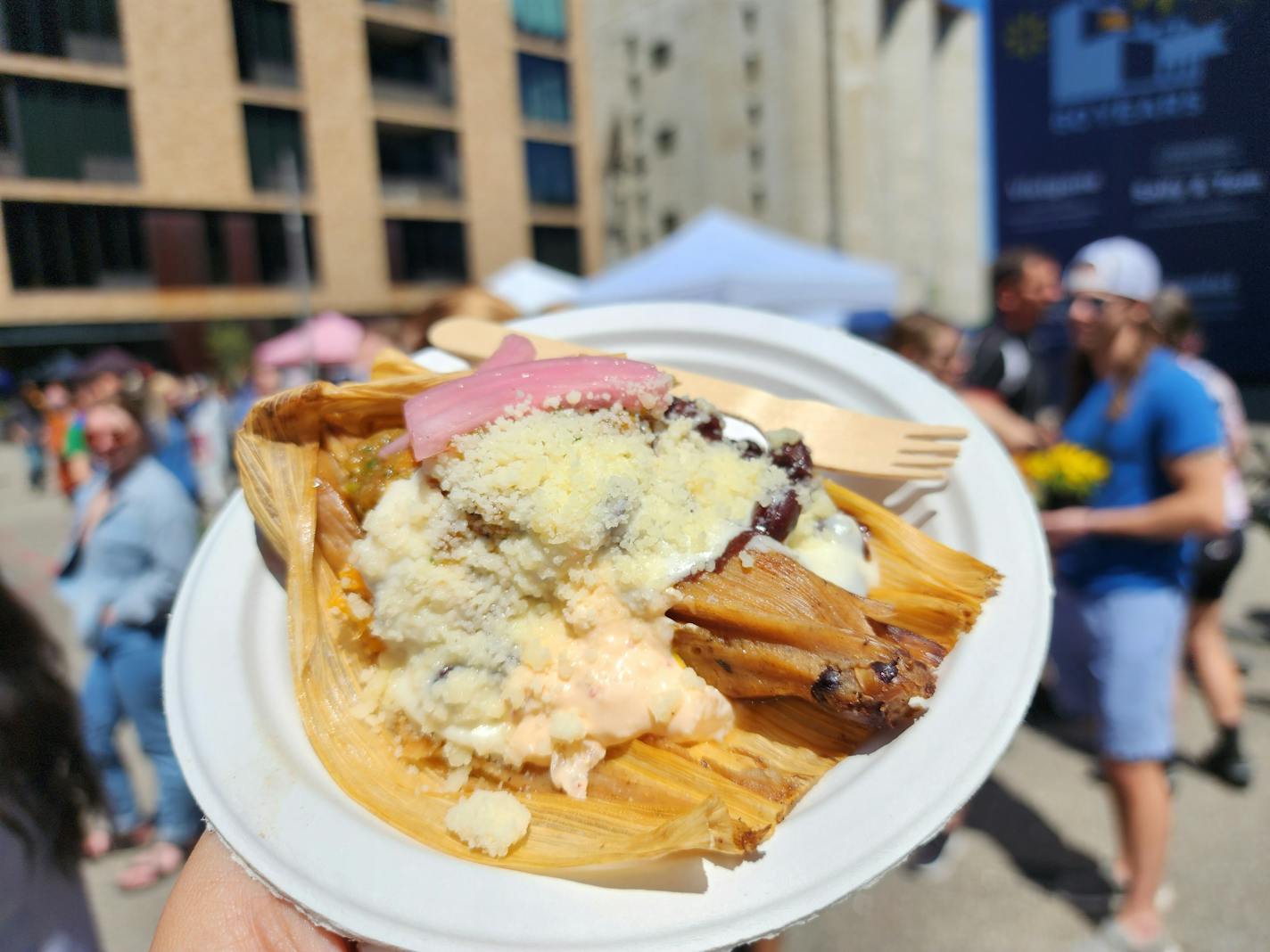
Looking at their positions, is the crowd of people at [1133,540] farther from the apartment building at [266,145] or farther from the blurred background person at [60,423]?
the blurred background person at [60,423]

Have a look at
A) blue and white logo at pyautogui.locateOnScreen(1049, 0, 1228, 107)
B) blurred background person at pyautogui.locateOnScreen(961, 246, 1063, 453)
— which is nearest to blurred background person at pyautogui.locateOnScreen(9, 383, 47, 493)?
blue and white logo at pyautogui.locateOnScreen(1049, 0, 1228, 107)

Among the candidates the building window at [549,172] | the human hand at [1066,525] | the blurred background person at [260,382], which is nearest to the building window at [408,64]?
the building window at [549,172]

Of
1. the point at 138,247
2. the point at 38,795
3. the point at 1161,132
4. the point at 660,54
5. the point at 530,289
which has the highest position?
the point at 660,54

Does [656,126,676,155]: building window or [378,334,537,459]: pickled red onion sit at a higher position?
[656,126,676,155]: building window

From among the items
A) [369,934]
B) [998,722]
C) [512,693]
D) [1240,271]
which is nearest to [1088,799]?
[1240,271]

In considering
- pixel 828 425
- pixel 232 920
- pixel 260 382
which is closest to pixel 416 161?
pixel 828 425

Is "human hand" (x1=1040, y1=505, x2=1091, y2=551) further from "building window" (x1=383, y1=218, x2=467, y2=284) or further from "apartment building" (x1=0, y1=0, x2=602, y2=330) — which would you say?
"building window" (x1=383, y1=218, x2=467, y2=284)

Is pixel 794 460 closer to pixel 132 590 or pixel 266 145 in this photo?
pixel 266 145
